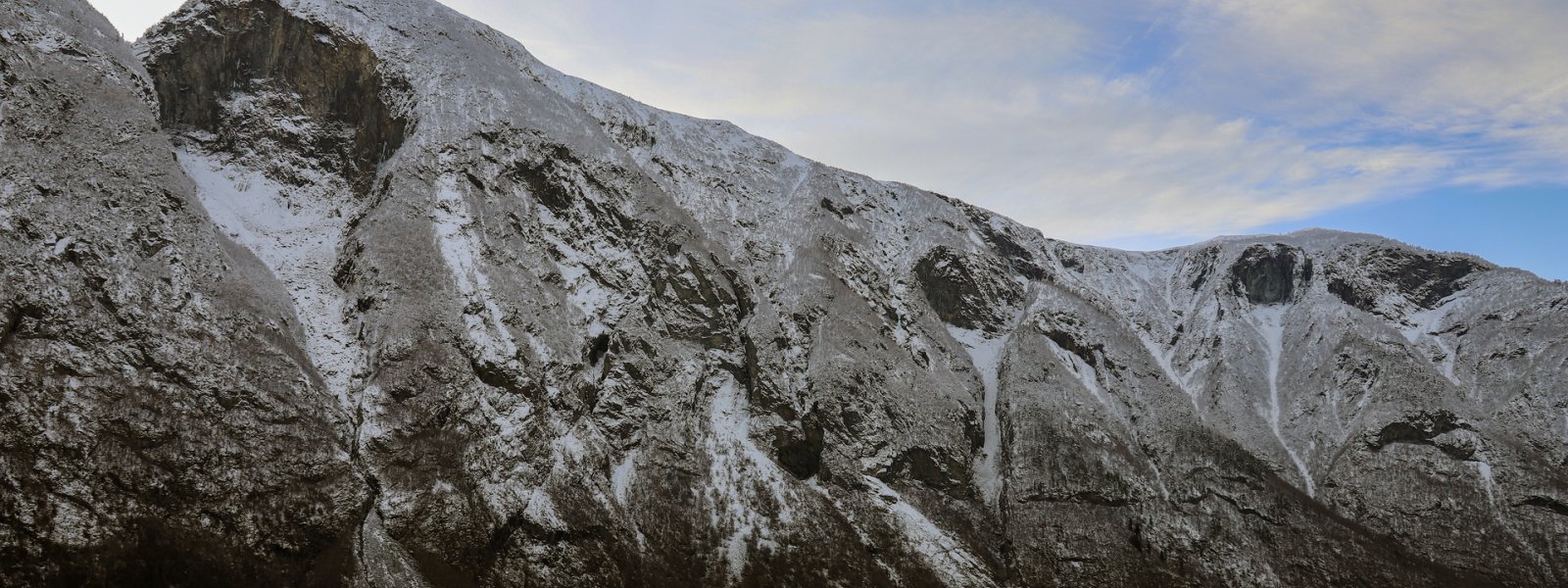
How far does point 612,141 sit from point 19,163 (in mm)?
40869

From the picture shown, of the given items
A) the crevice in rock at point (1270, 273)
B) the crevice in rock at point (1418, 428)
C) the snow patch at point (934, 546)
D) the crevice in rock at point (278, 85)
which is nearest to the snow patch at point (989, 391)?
the snow patch at point (934, 546)

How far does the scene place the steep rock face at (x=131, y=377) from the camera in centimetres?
3181

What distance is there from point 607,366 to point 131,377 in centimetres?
2497

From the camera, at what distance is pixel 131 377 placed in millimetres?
36188

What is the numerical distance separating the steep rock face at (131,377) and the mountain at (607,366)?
15 cm

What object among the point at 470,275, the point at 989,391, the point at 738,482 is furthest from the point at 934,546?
the point at 470,275

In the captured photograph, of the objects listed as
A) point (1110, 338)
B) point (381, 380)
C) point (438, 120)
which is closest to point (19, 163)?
point (381, 380)

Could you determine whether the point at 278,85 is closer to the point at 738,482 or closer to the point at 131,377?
the point at 131,377

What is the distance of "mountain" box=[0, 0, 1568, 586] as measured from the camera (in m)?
37.0

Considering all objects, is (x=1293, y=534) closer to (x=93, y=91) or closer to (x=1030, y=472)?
(x=1030, y=472)

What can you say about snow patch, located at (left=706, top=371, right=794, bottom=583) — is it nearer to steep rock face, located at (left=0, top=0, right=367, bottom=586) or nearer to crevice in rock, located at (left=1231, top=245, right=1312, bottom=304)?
steep rock face, located at (left=0, top=0, right=367, bottom=586)

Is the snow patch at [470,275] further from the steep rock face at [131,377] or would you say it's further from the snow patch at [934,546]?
the snow patch at [934,546]

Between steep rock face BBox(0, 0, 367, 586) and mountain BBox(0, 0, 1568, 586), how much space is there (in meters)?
0.15

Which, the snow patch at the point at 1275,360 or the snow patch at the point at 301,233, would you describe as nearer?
the snow patch at the point at 301,233
